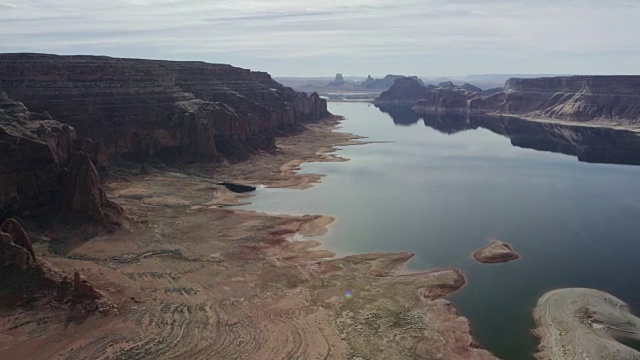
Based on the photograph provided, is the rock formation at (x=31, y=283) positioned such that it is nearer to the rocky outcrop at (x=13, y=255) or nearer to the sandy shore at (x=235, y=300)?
the rocky outcrop at (x=13, y=255)

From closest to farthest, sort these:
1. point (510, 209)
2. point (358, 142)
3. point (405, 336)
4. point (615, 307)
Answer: point (405, 336) → point (615, 307) → point (510, 209) → point (358, 142)

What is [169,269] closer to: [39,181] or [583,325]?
[39,181]

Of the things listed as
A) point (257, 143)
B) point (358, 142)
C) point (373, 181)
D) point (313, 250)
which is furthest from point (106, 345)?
point (358, 142)

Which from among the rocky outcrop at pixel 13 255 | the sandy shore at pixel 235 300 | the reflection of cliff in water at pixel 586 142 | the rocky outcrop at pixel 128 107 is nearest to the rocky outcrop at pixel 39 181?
the sandy shore at pixel 235 300

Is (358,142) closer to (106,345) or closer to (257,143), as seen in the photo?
(257,143)

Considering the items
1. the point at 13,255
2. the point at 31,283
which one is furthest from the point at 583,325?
the point at 13,255
